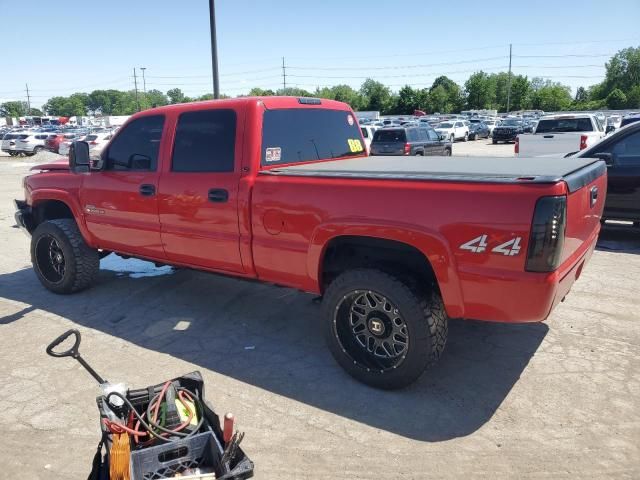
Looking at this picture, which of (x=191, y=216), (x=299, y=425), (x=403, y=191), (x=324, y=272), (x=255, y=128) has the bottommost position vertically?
(x=299, y=425)

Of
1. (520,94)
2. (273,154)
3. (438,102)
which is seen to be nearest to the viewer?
(273,154)

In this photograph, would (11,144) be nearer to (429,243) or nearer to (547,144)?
(547,144)

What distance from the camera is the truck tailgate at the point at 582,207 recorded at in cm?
295

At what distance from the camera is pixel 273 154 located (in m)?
4.14

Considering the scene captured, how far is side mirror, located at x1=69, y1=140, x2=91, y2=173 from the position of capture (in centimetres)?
494

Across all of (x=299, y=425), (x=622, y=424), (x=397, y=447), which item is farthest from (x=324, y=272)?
(x=622, y=424)

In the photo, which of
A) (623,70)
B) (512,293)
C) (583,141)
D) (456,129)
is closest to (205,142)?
(512,293)

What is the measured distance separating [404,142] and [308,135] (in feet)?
48.7

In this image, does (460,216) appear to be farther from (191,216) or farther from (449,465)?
(191,216)

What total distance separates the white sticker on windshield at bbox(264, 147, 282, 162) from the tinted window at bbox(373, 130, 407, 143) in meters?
15.4

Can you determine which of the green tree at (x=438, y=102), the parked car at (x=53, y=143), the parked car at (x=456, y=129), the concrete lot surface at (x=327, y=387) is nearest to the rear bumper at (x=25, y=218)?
the concrete lot surface at (x=327, y=387)

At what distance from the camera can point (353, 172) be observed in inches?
140

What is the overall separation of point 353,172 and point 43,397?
2657 millimetres

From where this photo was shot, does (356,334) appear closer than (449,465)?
No
